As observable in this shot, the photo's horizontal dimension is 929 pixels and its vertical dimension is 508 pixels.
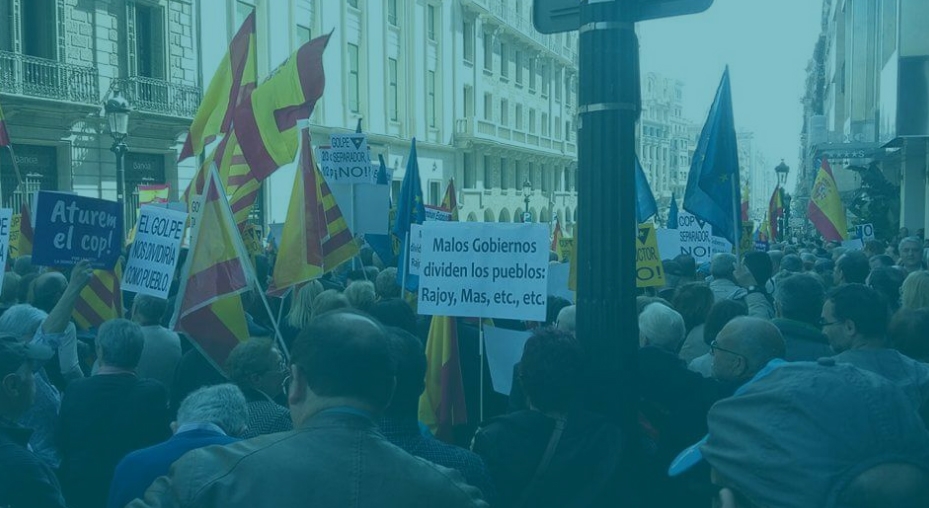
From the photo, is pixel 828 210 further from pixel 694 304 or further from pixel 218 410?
pixel 218 410

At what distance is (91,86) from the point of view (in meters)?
21.4

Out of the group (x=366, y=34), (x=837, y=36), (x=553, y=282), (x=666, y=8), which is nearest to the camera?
(x=666, y=8)

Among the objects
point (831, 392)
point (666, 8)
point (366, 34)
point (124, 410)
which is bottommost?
point (124, 410)

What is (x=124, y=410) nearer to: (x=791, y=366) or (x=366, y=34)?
(x=791, y=366)

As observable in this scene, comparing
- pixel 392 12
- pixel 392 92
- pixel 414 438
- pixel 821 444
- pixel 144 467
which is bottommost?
pixel 144 467

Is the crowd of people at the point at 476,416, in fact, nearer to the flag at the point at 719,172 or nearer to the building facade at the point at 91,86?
the flag at the point at 719,172

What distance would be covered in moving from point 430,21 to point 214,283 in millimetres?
34796

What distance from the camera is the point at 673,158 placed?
13150 cm

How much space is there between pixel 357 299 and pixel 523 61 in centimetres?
4466

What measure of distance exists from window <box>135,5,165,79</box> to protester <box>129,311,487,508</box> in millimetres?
22996

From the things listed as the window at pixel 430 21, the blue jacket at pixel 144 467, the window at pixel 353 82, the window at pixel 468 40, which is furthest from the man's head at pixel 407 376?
the window at pixel 468 40

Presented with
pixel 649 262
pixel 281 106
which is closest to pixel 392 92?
pixel 649 262

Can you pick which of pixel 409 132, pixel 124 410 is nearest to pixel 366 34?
pixel 409 132

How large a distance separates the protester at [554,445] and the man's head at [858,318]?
1597mm
